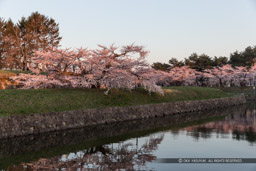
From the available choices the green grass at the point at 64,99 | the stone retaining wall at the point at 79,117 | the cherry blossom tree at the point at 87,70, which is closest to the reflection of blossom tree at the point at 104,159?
the stone retaining wall at the point at 79,117

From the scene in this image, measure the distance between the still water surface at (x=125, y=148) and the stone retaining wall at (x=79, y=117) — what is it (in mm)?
1350

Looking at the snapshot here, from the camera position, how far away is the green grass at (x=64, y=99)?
2356cm

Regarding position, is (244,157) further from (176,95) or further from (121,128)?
(176,95)

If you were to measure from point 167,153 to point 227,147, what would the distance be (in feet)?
12.0

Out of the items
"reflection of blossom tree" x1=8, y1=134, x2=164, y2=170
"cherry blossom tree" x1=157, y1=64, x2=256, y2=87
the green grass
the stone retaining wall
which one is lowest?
"reflection of blossom tree" x1=8, y1=134, x2=164, y2=170

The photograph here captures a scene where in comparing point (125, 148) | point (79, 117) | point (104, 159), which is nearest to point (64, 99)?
point (79, 117)

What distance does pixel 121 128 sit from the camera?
23.6m

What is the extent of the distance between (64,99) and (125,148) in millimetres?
13324

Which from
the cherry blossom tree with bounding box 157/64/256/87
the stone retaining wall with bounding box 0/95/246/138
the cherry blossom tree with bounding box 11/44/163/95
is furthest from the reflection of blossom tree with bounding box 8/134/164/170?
the cherry blossom tree with bounding box 157/64/256/87

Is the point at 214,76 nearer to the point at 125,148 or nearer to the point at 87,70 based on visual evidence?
the point at 87,70

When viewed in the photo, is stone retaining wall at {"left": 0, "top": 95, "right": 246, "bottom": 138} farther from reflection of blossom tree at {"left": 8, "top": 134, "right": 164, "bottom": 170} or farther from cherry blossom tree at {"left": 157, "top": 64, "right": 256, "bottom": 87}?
cherry blossom tree at {"left": 157, "top": 64, "right": 256, "bottom": 87}

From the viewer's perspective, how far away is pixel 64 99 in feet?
91.0

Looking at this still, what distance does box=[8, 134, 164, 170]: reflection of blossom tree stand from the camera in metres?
12.1

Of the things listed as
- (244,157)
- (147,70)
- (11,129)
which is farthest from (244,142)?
(147,70)
